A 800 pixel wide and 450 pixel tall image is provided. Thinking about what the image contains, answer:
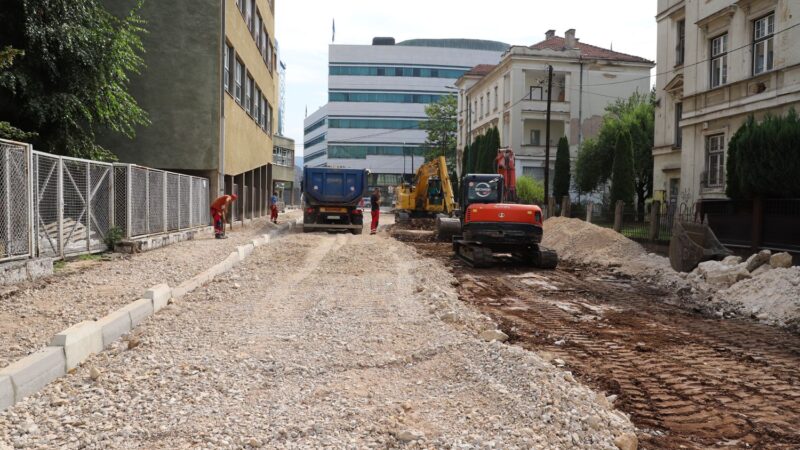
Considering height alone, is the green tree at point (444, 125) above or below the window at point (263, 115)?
above

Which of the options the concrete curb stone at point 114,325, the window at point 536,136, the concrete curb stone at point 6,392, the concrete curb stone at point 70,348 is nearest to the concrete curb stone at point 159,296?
the concrete curb stone at point 70,348

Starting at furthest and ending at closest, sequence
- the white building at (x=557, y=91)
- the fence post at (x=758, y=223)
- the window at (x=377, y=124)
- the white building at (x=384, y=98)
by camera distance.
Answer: the window at (x=377, y=124) < the white building at (x=384, y=98) < the white building at (x=557, y=91) < the fence post at (x=758, y=223)

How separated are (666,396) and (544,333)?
2.57 meters

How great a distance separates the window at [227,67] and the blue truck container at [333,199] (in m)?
4.56

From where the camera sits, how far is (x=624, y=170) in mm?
30219

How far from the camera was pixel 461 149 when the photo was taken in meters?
67.5

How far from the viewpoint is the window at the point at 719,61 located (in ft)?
73.8

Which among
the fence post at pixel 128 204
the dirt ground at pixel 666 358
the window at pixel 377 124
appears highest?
the window at pixel 377 124

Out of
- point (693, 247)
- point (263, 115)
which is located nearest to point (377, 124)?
point (263, 115)

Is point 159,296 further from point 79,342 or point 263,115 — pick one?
point 263,115

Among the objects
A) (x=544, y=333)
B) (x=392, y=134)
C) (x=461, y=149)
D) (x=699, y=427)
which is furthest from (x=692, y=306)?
(x=392, y=134)

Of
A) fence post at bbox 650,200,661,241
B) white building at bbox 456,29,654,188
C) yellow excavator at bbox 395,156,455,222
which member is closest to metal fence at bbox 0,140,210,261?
fence post at bbox 650,200,661,241

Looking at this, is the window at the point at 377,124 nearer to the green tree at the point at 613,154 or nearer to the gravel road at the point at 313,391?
the green tree at the point at 613,154

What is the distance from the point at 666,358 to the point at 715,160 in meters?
19.0
